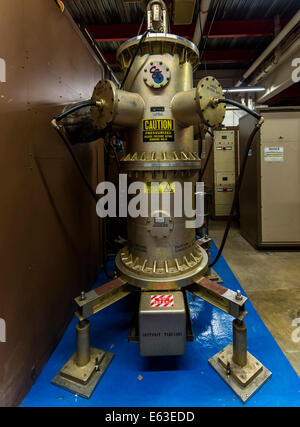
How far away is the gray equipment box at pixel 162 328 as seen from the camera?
3.48 ft

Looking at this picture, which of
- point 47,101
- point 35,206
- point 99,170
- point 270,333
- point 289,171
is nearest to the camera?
point 35,206

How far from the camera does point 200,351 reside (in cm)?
133

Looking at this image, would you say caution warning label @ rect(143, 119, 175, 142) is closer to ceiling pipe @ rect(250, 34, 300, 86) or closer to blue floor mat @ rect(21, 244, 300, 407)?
blue floor mat @ rect(21, 244, 300, 407)

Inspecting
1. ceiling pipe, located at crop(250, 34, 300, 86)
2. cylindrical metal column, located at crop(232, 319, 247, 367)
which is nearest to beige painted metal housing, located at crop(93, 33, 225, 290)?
cylindrical metal column, located at crop(232, 319, 247, 367)

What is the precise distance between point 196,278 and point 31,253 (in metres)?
0.84

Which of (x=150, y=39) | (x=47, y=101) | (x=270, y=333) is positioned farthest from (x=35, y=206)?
(x=270, y=333)

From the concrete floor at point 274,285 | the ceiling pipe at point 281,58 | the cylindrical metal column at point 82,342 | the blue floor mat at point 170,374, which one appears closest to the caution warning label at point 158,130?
the cylindrical metal column at point 82,342

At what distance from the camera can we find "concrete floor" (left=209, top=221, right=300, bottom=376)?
1513 millimetres

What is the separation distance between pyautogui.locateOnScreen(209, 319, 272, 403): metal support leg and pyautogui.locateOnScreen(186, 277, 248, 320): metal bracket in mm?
66

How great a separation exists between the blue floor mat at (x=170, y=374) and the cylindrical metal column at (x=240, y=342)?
126 millimetres

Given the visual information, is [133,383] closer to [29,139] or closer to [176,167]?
[176,167]

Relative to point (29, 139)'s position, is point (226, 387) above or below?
below

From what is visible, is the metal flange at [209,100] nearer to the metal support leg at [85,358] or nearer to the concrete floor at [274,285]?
the metal support leg at [85,358]

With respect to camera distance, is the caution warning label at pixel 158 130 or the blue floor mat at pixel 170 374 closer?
the blue floor mat at pixel 170 374
